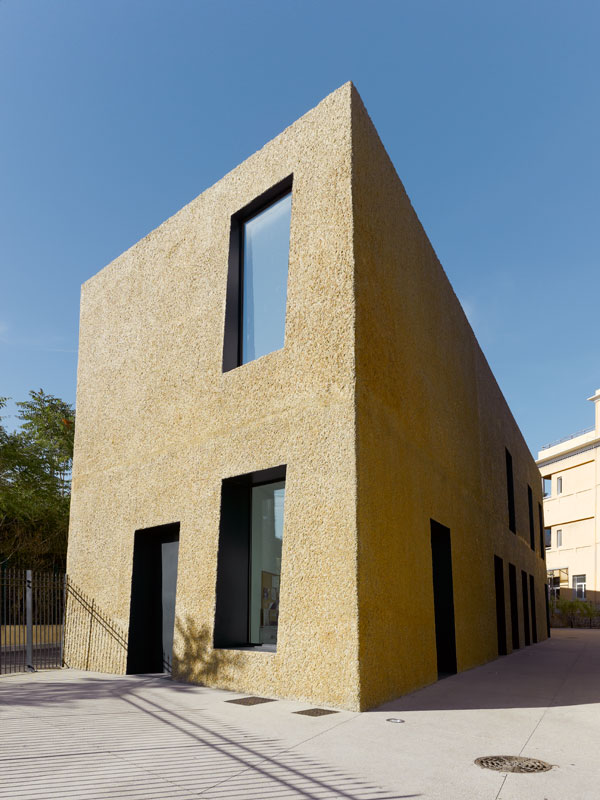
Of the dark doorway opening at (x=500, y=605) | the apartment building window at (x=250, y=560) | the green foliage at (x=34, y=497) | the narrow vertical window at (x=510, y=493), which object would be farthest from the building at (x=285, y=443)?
the green foliage at (x=34, y=497)

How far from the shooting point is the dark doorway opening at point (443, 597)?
12.3 meters

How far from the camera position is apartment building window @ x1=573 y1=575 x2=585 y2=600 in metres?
48.5

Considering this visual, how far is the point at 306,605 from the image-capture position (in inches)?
328

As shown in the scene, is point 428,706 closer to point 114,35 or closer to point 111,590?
point 111,590

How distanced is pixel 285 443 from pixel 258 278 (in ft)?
10.8

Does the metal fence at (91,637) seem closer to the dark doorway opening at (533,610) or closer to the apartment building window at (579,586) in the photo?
the dark doorway opening at (533,610)

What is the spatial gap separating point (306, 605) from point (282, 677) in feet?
3.31

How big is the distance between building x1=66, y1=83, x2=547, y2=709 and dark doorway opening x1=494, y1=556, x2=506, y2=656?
2746 millimetres

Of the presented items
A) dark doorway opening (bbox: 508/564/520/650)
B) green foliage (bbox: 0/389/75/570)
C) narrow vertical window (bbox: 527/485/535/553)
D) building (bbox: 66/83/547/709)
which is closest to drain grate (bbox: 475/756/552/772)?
building (bbox: 66/83/547/709)

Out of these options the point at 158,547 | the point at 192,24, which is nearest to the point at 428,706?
the point at 158,547

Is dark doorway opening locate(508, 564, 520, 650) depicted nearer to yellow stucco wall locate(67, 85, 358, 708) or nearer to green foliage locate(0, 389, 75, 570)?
yellow stucco wall locate(67, 85, 358, 708)

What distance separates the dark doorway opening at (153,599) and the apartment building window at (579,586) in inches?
1742

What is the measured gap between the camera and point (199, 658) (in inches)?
387

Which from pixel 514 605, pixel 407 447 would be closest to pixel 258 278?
pixel 407 447
